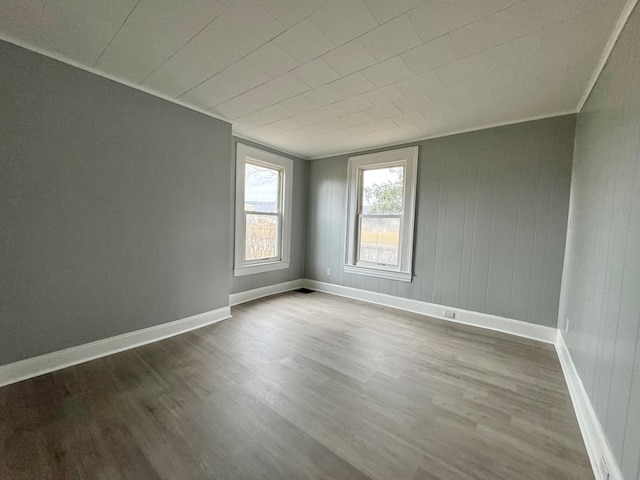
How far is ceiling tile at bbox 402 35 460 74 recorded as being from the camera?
5.55 ft

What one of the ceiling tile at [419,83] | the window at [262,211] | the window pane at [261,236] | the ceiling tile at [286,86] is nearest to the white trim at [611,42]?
the ceiling tile at [419,83]

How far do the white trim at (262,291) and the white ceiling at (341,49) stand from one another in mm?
2519

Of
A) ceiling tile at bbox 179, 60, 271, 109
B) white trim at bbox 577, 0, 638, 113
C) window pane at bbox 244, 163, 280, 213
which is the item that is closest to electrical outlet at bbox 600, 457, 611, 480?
white trim at bbox 577, 0, 638, 113

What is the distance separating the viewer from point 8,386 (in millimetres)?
1786

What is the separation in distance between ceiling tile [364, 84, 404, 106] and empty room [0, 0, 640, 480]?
2 centimetres

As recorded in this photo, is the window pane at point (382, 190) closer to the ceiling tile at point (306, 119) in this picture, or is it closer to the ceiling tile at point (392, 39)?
the ceiling tile at point (306, 119)

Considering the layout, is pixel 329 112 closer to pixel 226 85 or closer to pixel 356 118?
pixel 356 118

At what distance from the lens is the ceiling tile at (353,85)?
212cm

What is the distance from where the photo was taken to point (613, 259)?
1.35 metres

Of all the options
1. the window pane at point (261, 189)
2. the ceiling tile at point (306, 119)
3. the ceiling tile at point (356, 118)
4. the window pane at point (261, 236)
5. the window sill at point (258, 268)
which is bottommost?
the window sill at point (258, 268)

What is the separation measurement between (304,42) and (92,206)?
2137 mm

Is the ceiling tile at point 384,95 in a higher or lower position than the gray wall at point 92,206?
higher

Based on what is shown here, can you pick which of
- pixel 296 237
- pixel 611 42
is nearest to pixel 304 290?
pixel 296 237

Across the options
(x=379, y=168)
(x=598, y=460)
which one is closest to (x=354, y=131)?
(x=379, y=168)
